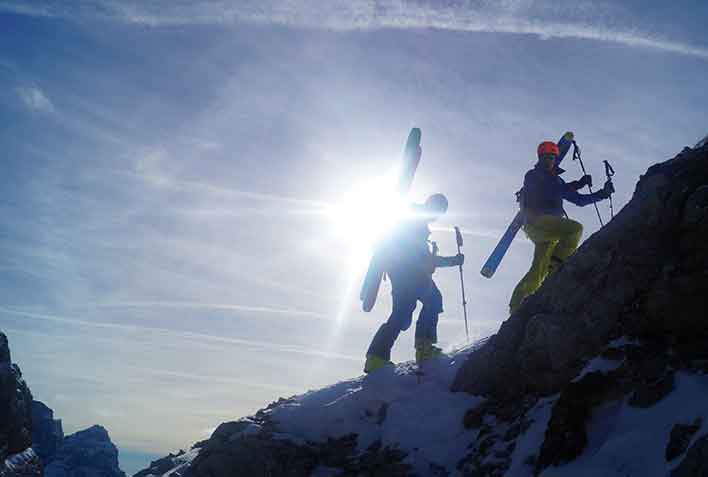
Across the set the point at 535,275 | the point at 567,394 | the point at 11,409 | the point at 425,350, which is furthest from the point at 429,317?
the point at 11,409

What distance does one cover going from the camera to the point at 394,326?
47.4 feet

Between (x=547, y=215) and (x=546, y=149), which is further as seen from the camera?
(x=546, y=149)

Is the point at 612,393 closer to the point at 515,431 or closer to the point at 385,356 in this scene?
the point at 515,431

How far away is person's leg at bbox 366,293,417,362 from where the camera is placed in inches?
566

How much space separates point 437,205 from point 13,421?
74665 millimetres

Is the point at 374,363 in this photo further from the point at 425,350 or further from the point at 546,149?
the point at 546,149

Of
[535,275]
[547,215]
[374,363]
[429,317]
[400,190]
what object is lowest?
[374,363]

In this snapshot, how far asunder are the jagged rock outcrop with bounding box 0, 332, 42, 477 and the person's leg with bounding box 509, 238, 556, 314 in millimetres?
68969

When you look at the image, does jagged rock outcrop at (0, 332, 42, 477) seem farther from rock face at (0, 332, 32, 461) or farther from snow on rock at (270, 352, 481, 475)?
snow on rock at (270, 352, 481, 475)

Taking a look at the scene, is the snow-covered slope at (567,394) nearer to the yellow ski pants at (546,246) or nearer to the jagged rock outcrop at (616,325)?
the jagged rock outcrop at (616,325)

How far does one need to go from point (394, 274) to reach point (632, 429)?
8452 mm

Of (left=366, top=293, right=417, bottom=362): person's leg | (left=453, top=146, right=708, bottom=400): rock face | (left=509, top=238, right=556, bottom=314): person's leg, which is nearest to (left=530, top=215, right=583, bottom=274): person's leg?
(left=509, top=238, right=556, bottom=314): person's leg

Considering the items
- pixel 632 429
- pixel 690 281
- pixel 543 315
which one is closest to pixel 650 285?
pixel 690 281

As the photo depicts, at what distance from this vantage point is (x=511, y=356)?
35.9 feet
